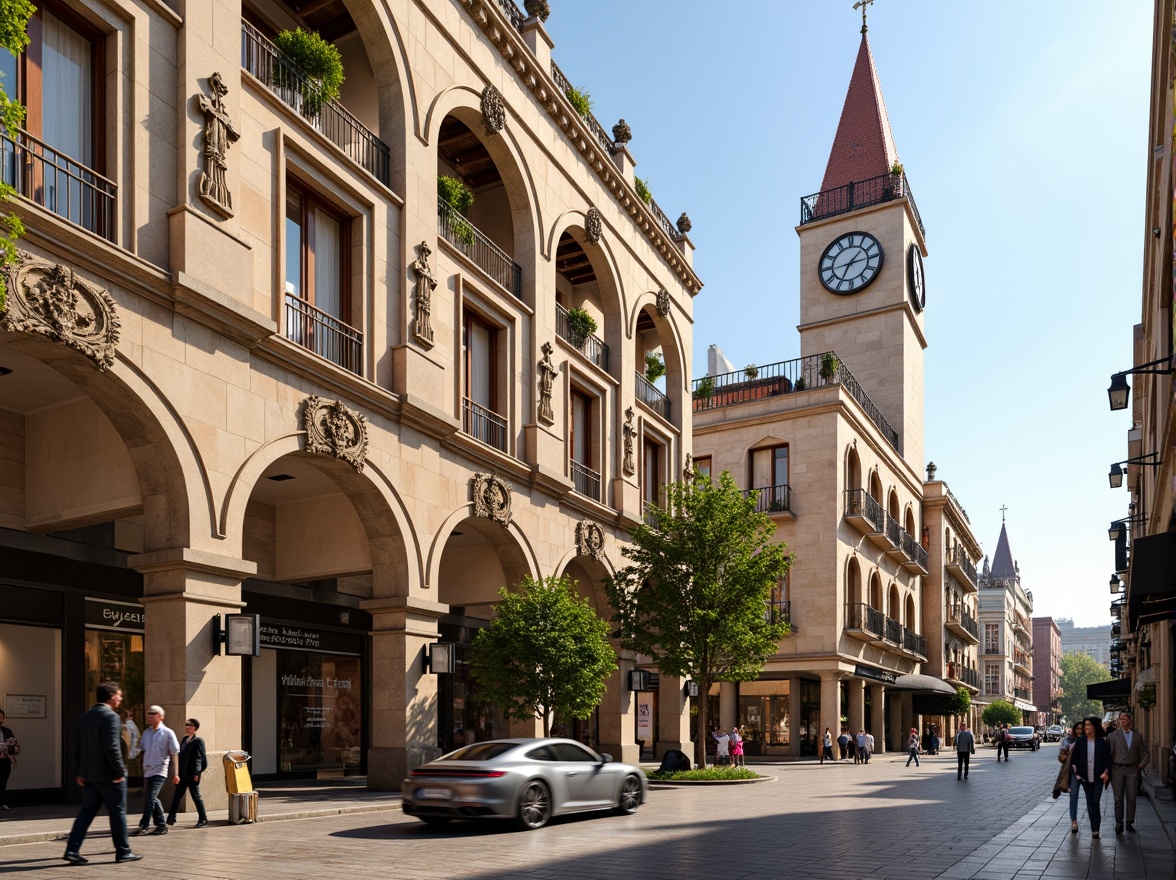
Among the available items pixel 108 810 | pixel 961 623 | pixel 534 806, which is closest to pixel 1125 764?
pixel 534 806

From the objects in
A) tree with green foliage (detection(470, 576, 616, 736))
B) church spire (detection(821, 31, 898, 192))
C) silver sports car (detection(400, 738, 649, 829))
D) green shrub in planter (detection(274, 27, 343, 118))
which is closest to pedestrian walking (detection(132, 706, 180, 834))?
silver sports car (detection(400, 738, 649, 829))

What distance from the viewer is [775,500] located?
46.3 meters

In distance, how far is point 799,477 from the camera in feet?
151

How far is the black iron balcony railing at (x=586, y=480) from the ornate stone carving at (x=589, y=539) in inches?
33.8

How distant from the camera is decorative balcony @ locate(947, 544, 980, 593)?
226 ft

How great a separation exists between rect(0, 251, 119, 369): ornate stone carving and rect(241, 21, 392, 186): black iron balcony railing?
5.77 m

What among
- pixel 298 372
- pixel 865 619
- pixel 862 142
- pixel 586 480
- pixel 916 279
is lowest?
pixel 865 619

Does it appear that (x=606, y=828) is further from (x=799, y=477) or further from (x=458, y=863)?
(x=799, y=477)

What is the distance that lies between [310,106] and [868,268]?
4305 centimetres

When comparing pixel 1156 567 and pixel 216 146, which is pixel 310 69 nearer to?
pixel 216 146

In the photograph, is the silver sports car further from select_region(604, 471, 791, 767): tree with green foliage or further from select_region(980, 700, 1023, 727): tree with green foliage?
select_region(980, 700, 1023, 727): tree with green foliage

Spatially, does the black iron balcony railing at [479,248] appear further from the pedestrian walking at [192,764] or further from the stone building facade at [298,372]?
the pedestrian walking at [192,764]

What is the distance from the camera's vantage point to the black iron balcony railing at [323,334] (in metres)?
18.7

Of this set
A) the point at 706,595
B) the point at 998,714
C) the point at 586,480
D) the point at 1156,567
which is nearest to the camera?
the point at 1156,567
